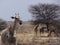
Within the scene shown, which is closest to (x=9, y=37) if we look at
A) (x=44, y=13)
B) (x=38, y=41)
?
(x=38, y=41)

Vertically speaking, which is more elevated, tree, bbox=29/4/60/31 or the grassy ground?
tree, bbox=29/4/60/31

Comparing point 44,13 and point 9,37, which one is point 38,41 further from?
point 44,13

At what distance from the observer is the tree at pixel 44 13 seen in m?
29.5

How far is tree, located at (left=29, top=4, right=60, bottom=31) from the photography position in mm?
29458

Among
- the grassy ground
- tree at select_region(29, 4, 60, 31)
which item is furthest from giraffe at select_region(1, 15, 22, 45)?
tree at select_region(29, 4, 60, 31)

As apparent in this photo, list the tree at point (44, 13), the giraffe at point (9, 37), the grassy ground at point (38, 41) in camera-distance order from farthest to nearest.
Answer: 1. the tree at point (44, 13)
2. the grassy ground at point (38, 41)
3. the giraffe at point (9, 37)

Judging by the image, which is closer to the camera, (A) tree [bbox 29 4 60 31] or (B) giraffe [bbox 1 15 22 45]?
(B) giraffe [bbox 1 15 22 45]

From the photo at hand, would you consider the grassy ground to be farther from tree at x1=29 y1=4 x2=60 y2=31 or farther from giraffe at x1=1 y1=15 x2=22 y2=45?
tree at x1=29 y1=4 x2=60 y2=31

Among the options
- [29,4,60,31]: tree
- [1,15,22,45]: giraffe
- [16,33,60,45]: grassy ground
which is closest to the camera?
[1,15,22,45]: giraffe

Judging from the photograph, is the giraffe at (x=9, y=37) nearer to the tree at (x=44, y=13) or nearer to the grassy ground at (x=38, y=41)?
the grassy ground at (x=38, y=41)

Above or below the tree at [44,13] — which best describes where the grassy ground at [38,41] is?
below

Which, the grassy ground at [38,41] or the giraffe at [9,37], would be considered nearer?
the giraffe at [9,37]

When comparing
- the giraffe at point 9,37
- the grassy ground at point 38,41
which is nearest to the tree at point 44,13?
the grassy ground at point 38,41

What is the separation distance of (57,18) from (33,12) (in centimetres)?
346
